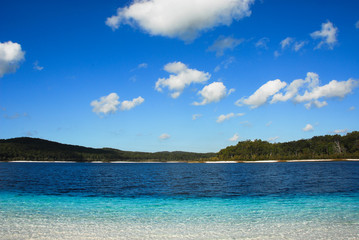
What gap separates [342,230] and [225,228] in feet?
22.8

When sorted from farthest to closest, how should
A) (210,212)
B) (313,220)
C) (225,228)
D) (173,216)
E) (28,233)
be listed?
(210,212) → (173,216) → (313,220) → (225,228) → (28,233)

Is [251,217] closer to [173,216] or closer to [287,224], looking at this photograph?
[287,224]

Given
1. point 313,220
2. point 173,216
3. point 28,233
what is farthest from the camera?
point 173,216

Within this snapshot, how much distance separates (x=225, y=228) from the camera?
15.5 m

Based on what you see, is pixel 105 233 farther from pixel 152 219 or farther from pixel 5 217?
pixel 5 217

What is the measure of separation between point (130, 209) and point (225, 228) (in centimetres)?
1008

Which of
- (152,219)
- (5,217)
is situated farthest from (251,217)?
(5,217)

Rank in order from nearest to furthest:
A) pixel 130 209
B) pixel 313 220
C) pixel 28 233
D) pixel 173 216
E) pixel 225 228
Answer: pixel 28 233 < pixel 225 228 < pixel 313 220 < pixel 173 216 < pixel 130 209

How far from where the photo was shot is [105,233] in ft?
47.3

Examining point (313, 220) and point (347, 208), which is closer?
point (313, 220)

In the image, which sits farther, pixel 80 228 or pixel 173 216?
pixel 173 216

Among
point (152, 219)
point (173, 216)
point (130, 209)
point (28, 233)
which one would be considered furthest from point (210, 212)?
point (28, 233)

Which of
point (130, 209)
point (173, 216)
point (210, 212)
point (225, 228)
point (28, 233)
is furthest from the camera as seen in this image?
point (130, 209)

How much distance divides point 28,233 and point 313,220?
18619 millimetres
